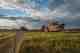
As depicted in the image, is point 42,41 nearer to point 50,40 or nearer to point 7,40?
point 50,40

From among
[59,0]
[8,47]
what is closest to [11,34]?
[8,47]

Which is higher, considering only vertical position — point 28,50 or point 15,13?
point 15,13

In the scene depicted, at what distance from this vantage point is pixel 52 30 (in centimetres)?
90

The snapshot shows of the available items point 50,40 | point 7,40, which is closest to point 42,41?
point 50,40

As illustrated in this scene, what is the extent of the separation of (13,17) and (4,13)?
5 centimetres

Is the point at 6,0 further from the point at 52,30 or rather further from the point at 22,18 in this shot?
the point at 52,30

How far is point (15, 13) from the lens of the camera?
2.97ft

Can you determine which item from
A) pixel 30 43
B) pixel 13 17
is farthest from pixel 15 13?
pixel 30 43

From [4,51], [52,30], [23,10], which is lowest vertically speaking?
[4,51]

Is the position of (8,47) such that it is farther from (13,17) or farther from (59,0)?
(59,0)

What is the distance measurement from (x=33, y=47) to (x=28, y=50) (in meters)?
0.03

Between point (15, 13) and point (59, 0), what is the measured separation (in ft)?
0.83

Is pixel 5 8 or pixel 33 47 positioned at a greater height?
pixel 5 8

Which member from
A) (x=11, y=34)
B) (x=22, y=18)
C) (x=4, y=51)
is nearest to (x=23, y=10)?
(x=22, y=18)
